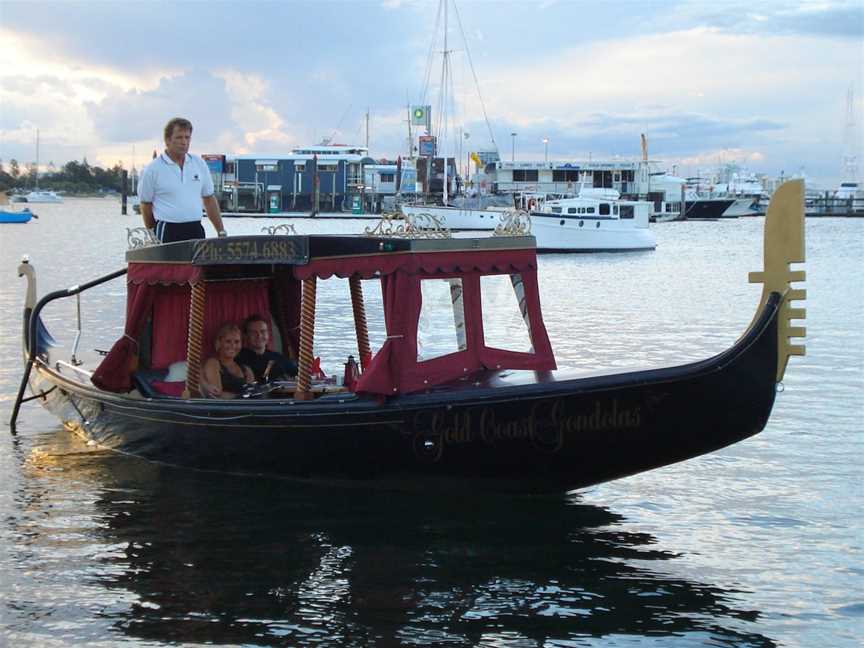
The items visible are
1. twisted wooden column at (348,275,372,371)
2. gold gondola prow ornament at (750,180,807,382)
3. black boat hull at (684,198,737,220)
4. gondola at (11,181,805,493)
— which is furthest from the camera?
black boat hull at (684,198,737,220)

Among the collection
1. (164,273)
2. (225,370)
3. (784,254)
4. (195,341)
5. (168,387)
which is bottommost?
(168,387)

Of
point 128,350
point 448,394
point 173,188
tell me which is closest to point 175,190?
point 173,188

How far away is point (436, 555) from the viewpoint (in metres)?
9.05

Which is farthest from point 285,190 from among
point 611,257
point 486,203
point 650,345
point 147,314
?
point 147,314

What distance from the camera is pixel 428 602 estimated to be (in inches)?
318

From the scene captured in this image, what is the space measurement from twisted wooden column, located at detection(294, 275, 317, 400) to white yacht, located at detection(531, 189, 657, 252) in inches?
1840

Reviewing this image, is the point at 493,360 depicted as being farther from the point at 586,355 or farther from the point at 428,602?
the point at 586,355

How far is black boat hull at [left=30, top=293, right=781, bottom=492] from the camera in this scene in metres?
8.95

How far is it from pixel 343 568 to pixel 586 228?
163ft

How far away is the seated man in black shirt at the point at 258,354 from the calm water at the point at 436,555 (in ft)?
3.89

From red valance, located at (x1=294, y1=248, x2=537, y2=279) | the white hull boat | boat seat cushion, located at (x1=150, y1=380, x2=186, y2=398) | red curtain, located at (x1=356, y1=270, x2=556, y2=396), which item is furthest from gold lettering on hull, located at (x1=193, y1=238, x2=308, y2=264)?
Result: the white hull boat

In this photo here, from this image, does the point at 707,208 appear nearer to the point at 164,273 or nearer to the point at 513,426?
the point at 164,273

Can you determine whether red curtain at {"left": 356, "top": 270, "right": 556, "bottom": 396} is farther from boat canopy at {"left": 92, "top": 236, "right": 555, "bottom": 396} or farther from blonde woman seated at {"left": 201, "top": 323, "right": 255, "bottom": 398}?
blonde woman seated at {"left": 201, "top": 323, "right": 255, "bottom": 398}

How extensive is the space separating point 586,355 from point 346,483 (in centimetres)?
1052
